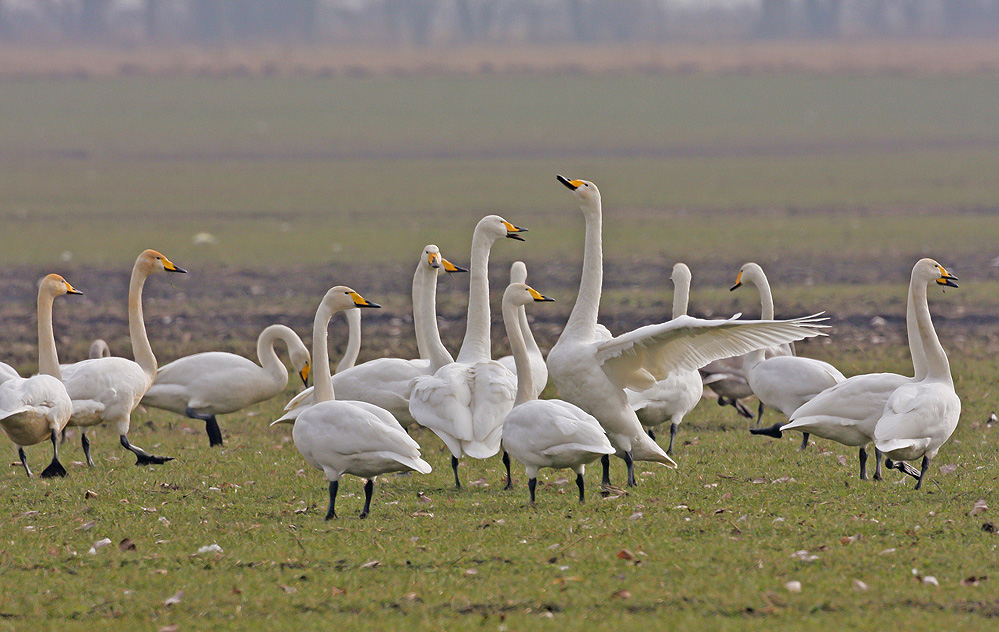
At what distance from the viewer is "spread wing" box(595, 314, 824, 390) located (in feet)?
27.1

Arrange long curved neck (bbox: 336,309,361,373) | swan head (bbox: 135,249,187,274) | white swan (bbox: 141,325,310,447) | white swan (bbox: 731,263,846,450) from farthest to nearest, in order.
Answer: long curved neck (bbox: 336,309,361,373) < swan head (bbox: 135,249,187,274) < white swan (bbox: 141,325,310,447) < white swan (bbox: 731,263,846,450)

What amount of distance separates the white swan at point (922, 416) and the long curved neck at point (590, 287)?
7.01ft

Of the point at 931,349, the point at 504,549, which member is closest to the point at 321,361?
the point at 504,549

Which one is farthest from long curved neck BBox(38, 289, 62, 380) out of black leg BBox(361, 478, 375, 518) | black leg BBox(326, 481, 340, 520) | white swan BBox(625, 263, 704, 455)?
→ white swan BBox(625, 263, 704, 455)

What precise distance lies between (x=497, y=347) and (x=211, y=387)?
209 inches

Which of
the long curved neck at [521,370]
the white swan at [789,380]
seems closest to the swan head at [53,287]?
the long curved neck at [521,370]

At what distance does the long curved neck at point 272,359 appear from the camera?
1148cm

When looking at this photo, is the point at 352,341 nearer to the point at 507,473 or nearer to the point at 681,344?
the point at 507,473

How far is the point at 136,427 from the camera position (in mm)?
11844

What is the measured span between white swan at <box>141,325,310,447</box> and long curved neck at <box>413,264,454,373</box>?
4.56 feet

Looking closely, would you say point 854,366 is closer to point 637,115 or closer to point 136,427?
point 136,427

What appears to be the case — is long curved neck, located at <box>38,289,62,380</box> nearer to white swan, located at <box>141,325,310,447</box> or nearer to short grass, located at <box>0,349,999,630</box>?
short grass, located at <box>0,349,999,630</box>

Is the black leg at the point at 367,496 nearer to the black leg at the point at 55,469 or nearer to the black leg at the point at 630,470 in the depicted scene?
the black leg at the point at 630,470

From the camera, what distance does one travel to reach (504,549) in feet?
23.2
